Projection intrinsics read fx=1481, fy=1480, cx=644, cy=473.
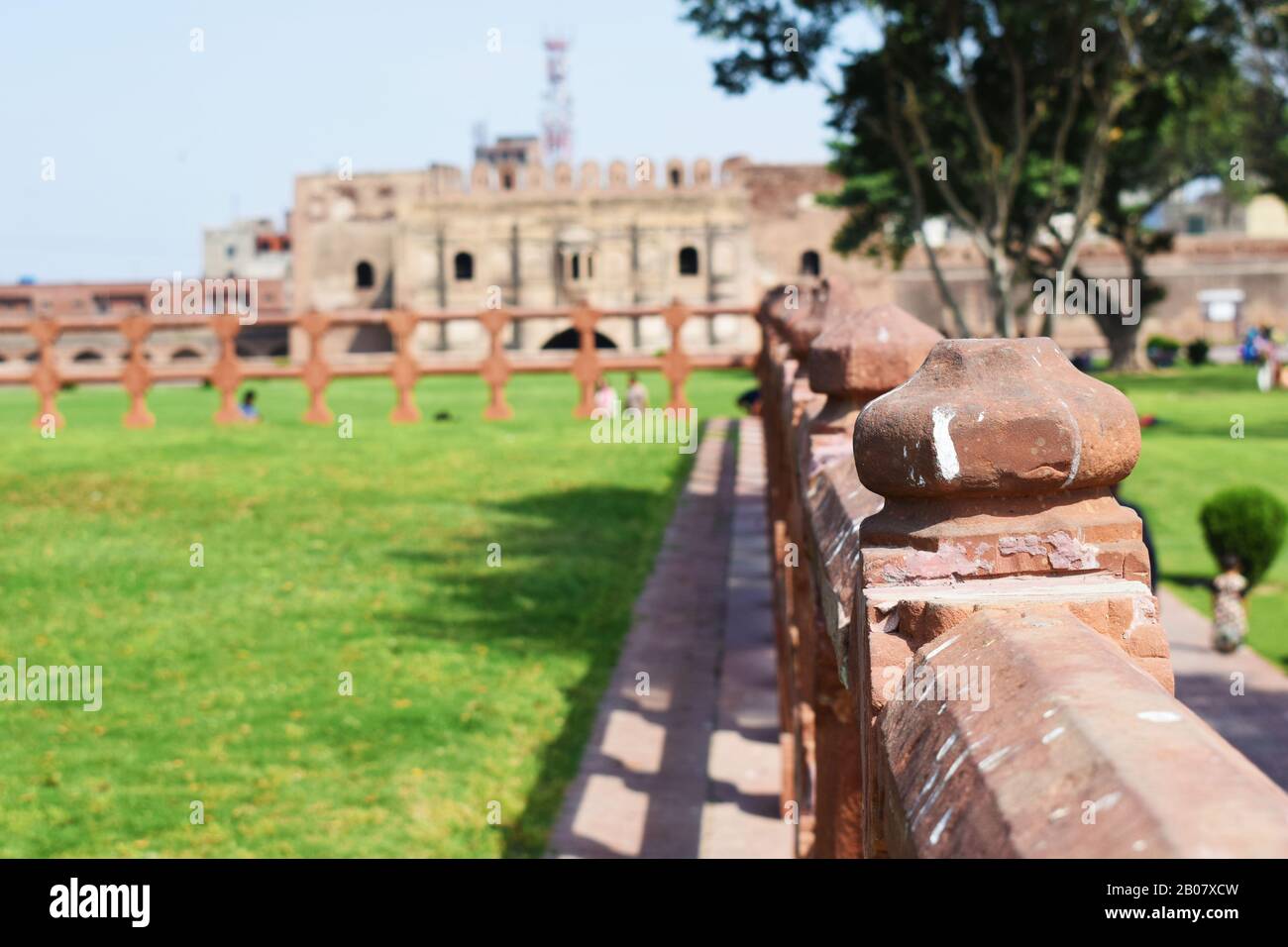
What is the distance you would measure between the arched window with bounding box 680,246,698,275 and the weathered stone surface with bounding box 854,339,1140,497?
45.0 m

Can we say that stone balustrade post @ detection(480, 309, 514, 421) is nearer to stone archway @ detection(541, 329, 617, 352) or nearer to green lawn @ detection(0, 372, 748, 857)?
green lawn @ detection(0, 372, 748, 857)

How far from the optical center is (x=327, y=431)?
17094 mm

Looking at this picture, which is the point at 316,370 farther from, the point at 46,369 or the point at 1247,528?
the point at 1247,528

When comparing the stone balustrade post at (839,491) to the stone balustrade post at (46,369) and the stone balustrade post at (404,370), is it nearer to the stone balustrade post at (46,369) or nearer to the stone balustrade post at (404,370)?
the stone balustrade post at (404,370)

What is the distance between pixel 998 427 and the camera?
1.44 metres

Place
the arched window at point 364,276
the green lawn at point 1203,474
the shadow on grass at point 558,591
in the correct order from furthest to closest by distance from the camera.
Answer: the arched window at point 364,276
the green lawn at point 1203,474
the shadow on grass at point 558,591

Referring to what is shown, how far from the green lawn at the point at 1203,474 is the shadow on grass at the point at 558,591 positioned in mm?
3793

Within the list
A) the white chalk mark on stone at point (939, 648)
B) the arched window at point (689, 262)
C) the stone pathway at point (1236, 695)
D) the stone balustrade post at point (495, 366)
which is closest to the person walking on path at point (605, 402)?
the stone balustrade post at point (495, 366)

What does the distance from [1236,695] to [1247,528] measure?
3.26m

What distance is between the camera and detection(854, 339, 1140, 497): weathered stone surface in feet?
4.71

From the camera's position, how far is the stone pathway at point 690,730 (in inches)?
195
